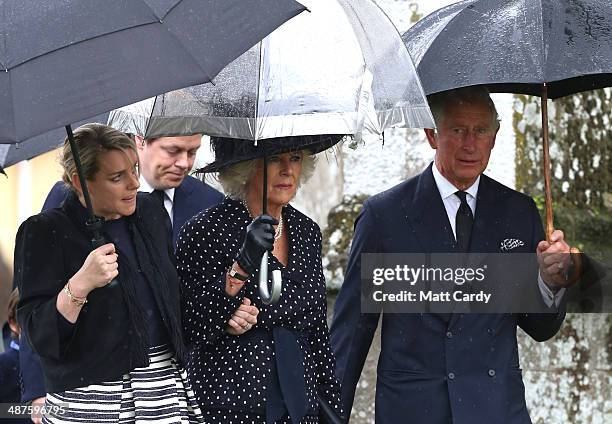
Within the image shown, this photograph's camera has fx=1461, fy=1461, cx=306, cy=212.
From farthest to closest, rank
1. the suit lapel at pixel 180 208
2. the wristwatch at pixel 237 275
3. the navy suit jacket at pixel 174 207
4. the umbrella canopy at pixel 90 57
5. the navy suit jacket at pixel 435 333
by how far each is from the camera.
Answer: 1. the suit lapel at pixel 180 208
2. the navy suit jacket at pixel 174 207
3. the navy suit jacket at pixel 435 333
4. the wristwatch at pixel 237 275
5. the umbrella canopy at pixel 90 57

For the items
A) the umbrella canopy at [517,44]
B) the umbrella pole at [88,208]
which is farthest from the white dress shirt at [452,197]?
the umbrella pole at [88,208]

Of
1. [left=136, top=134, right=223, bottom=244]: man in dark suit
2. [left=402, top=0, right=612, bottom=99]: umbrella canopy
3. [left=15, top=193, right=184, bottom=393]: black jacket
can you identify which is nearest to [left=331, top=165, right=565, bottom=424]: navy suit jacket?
[left=402, top=0, right=612, bottom=99]: umbrella canopy

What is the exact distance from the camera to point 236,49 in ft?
14.2

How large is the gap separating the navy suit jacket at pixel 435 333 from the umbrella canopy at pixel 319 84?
0.72m

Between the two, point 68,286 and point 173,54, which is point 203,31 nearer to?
point 173,54

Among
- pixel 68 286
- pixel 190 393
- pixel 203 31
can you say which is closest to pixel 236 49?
pixel 203 31

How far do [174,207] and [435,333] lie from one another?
132cm

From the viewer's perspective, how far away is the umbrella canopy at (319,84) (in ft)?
15.9

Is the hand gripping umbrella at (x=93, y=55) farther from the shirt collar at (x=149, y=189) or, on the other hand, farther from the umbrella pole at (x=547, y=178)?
the shirt collar at (x=149, y=189)

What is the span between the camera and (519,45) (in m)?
5.15

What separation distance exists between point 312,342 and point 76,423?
3.23ft

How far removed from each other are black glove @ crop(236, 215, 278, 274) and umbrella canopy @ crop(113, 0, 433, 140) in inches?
11.3

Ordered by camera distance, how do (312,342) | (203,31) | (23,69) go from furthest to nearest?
1. (312,342)
2. (203,31)
3. (23,69)

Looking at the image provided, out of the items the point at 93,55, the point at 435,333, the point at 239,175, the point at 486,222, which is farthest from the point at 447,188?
the point at 93,55
